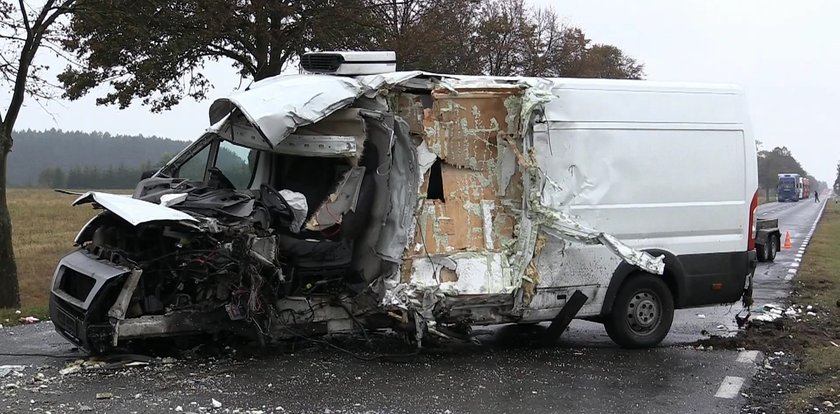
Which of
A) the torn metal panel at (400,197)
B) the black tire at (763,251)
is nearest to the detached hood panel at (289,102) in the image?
the torn metal panel at (400,197)

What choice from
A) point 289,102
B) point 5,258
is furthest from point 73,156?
point 289,102

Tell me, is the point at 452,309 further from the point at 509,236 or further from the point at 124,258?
the point at 124,258

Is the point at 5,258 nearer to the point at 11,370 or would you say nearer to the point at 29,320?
the point at 29,320

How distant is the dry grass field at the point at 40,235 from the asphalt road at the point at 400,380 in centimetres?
201

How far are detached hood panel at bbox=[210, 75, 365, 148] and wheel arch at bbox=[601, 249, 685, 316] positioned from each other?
2851 millimetres

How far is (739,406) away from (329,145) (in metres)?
3.61

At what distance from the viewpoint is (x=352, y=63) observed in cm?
669

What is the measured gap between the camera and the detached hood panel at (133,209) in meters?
5.59

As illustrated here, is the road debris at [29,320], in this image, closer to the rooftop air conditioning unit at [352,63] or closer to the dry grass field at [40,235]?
the dry grass field at [40,235]

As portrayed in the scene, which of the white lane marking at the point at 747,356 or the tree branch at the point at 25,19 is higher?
the tree branch at the point at 25,19

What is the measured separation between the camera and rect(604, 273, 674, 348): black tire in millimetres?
7133

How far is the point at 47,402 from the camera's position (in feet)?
16.6

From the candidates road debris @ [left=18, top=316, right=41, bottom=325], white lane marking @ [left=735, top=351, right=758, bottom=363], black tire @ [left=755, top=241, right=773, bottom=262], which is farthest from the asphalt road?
black tire @ [left=755, top=241, right=773, bottom=262]

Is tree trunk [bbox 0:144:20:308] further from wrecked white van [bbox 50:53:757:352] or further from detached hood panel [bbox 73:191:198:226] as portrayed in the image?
detached hood panel [bbox 73:191:198:226]
